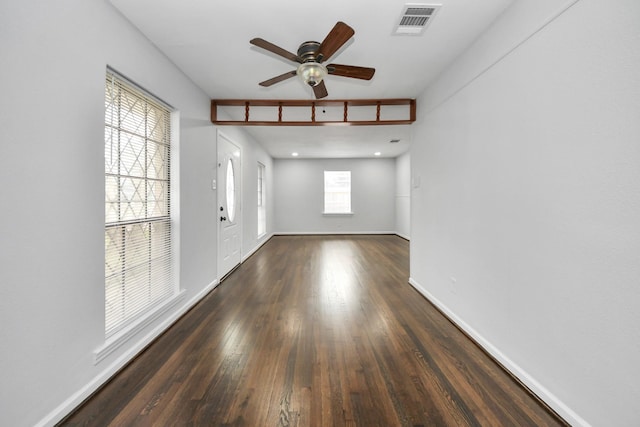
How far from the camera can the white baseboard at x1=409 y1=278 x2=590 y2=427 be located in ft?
4.81

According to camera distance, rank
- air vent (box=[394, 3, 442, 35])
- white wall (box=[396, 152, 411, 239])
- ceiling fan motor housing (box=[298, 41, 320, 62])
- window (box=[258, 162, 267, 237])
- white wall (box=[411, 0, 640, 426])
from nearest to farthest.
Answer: white wall (box=[411, 0, 640, 426])
air vent (box=[394, 3, 442, 35])
ceiling fan motor housing (box=[298, 41, 320, 62])
window (box=[258, 162, 267, 237])
white wall (box=[396, 152, 411, 239])

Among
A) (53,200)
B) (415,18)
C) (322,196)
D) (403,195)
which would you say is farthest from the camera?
(322,196)

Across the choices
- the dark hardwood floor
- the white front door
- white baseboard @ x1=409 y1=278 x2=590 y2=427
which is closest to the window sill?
the dark hardwood floor

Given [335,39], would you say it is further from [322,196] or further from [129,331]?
[322,196]

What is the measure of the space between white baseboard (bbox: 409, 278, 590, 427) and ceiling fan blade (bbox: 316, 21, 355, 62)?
8.21ft

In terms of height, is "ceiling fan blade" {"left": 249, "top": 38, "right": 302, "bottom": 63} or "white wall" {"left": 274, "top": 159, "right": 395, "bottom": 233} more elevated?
"ceiling fan blade" {"left": 249, "top": 38, "right": 302, "bottom": 63}

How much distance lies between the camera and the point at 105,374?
1.84 m

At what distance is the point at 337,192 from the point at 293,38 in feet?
22.1

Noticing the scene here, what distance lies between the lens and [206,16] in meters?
2.05

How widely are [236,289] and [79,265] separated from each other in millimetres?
2205

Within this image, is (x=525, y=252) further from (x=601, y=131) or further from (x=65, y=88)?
(x=65, y=88)

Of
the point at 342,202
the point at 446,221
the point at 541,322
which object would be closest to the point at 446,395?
the point at 541,322

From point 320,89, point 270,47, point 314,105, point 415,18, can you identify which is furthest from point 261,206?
point 415,18

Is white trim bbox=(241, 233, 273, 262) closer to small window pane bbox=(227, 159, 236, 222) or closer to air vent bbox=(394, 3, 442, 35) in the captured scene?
small window pane bbox=(227, 159, 236, 222)
